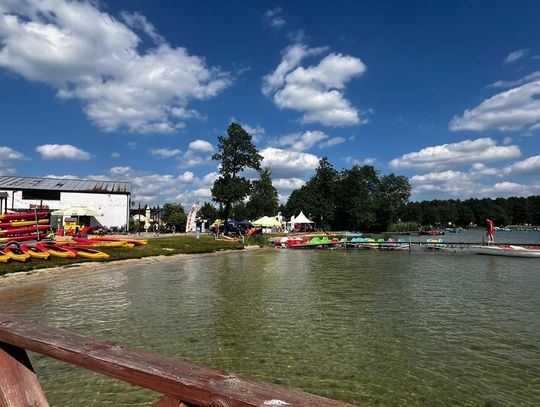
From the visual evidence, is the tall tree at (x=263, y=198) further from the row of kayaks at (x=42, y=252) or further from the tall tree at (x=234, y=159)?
the row of kayaks at (x=42, y=252)

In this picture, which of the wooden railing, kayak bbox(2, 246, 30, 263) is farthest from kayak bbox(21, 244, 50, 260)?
the wooden railing

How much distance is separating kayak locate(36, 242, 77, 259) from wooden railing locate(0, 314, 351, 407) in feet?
78.3

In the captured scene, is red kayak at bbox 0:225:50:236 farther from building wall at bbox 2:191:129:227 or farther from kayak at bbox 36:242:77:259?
building wall at bbox 2:191:129:227

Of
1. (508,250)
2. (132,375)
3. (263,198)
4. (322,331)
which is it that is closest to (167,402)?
(132,375)

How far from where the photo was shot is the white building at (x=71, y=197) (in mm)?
64000

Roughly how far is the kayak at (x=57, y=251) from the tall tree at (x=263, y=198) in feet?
289

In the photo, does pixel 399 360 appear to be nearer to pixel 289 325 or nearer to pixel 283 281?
pixel 289 325

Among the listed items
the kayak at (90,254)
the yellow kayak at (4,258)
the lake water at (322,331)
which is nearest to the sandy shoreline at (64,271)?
the kayak at (90,254)

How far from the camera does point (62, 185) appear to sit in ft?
225

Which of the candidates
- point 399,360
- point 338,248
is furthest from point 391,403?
point 338,248

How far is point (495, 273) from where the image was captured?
2517 cm

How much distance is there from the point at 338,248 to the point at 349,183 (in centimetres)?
7856

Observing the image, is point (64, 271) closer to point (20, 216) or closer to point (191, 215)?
point (20, 216)

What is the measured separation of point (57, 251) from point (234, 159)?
4781cm
